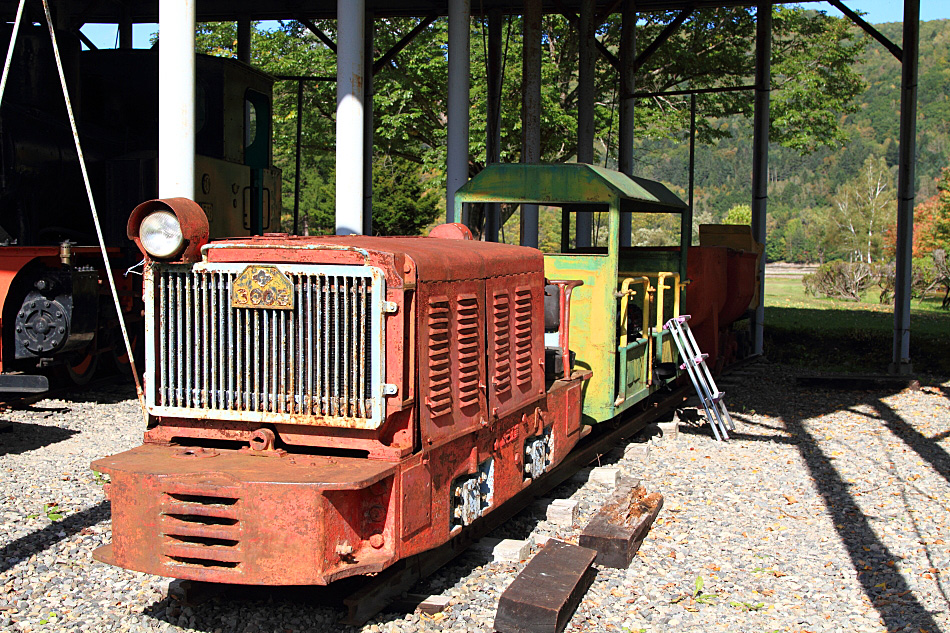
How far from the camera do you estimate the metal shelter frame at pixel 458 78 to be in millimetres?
6707

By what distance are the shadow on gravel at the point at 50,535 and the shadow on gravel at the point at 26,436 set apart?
204cm

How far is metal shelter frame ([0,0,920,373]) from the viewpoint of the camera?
671cm

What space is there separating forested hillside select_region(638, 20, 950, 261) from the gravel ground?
212 ft

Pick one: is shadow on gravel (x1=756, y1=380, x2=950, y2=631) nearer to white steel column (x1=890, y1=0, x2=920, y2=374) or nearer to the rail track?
white steel column (x1=890, y1=0, x2=920, y2=374)

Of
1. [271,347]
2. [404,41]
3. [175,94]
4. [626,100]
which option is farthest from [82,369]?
[626,100]

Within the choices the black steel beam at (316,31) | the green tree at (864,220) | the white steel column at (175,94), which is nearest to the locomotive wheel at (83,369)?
the white steel column at (175,94)

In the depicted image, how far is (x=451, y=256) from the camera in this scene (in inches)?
187

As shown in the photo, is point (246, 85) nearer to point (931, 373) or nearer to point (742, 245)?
point (742, 245)

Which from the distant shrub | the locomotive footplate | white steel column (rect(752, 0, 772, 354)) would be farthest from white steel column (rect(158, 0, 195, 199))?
the distant shrub

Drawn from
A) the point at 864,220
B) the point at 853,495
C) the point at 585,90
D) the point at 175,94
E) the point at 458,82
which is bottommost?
the point at 853,495

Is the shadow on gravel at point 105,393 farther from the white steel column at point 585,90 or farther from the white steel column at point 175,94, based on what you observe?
the white steel column at point 585,90

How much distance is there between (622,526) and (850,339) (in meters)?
13.1

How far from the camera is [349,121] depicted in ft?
28.9

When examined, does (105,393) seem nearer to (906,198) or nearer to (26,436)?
(26,436)
